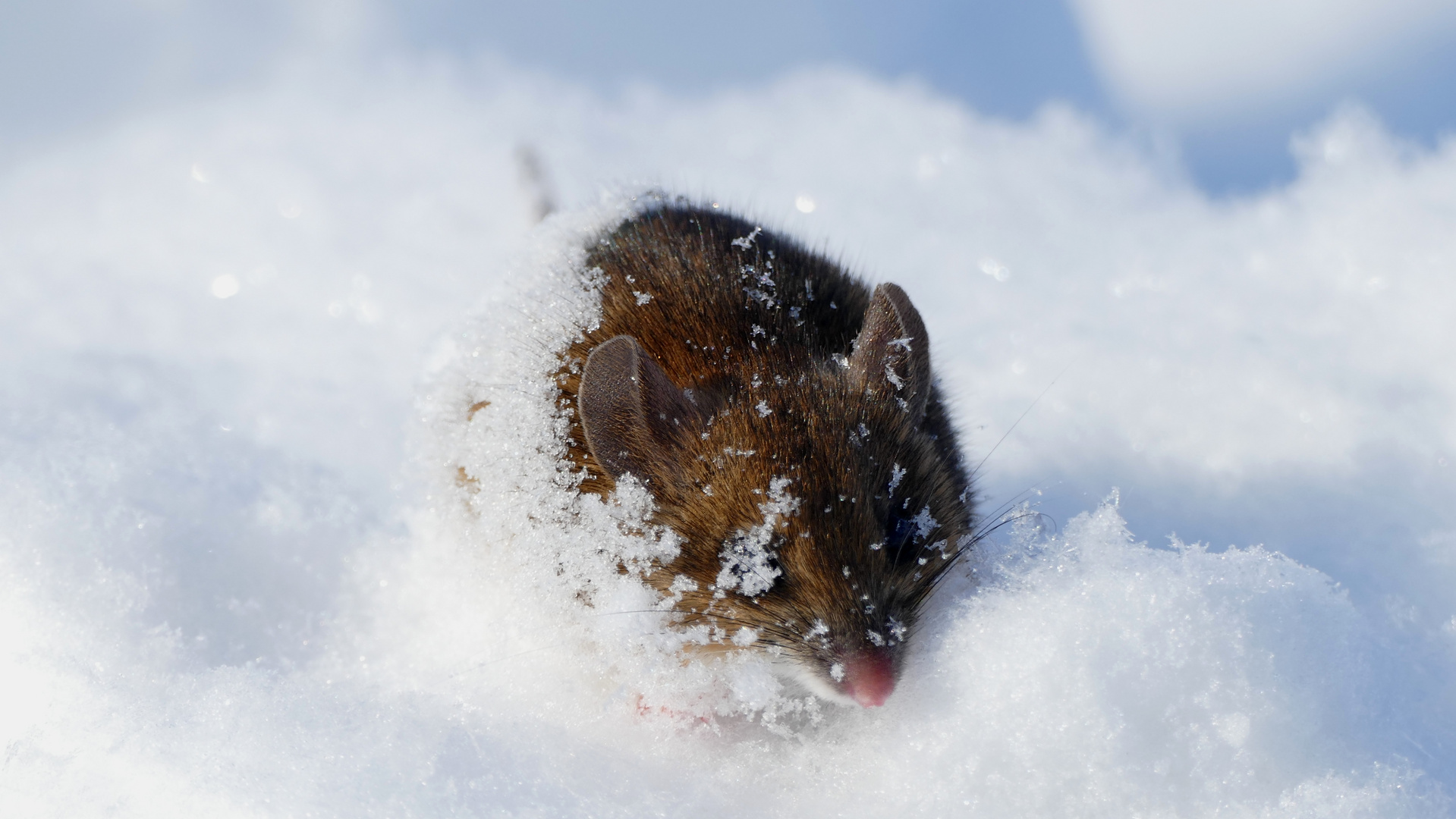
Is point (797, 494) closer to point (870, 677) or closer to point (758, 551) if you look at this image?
point (758, 551)

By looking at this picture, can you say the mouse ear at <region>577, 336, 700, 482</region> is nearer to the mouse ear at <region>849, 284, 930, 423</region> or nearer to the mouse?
the mouse

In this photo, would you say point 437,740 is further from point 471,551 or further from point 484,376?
point 484,376

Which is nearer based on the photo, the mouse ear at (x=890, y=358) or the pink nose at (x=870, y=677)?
the pink nose at (x=870, y=677)

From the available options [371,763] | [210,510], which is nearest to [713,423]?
[371,763]

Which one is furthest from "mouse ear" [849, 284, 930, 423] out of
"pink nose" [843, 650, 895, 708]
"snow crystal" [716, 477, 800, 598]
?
"pink nose" [843, 650, 895, 708]

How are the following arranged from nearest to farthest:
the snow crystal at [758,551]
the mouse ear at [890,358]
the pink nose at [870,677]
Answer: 1. the pink nose at [870,677]
2. the snow crystal at [758,551]
3. the mouse ear at [890,358]

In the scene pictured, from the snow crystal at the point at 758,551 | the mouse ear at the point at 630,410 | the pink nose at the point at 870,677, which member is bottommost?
the pink nose at the point at 870,677

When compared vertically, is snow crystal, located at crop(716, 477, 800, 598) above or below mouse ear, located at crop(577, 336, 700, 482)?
below

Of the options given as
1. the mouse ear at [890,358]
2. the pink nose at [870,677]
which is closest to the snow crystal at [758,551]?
the pink nose at [870,677]

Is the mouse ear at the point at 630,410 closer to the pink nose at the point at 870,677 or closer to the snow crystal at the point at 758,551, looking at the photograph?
the snow crystal at the point at 758,551
